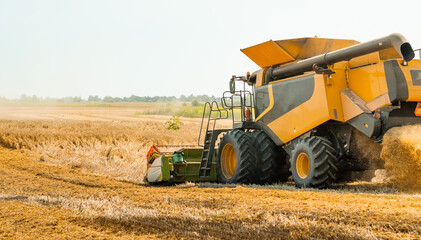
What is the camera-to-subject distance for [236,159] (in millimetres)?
10969

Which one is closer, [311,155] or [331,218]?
[331,218]

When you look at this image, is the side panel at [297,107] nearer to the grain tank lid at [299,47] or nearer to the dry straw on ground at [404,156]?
the grain tank lid at [299,47]

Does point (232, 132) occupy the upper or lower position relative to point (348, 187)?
upper

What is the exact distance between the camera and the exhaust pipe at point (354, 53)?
8.08 meters

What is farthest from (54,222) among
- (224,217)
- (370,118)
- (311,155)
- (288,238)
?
(370,118)

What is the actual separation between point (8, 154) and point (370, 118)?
1257cm

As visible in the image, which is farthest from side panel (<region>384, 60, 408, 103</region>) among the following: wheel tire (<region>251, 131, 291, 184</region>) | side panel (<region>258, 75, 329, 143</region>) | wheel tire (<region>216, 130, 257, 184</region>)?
wheel tire (<region>216, 130, 257, 184</region>)

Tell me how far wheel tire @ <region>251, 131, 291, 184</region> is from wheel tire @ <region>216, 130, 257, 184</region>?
0.13 meters

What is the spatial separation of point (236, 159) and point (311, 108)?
232 centimetres

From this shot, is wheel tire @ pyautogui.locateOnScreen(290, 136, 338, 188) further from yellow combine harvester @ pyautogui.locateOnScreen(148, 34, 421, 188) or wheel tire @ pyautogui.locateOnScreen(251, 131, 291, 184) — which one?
wheel tire @ pyautogui.locateOnScreen(251, 131, 291, 184)

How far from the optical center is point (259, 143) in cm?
1088

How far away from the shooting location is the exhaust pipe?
8078 millimetres

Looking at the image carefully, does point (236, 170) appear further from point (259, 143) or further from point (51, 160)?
point (51, 160)

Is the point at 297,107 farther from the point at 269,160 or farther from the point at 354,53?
the point at 354,53
